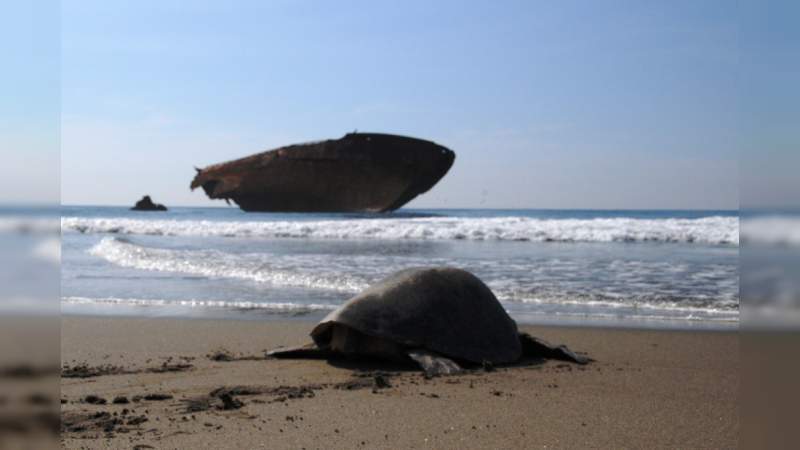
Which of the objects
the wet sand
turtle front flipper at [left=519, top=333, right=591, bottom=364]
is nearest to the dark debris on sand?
the wet sand

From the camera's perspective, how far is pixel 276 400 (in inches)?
130

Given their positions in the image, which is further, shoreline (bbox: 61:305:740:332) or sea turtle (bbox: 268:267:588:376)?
shoreline (bbox: 61:305:740:332)

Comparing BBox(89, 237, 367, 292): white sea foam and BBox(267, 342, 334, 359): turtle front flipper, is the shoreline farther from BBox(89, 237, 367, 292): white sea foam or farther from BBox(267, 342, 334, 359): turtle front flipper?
BBox(89, 237, 367, 292): white sea foam

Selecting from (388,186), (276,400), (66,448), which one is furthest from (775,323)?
(388,186)

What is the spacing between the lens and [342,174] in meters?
41.8

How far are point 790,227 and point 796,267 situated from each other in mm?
106

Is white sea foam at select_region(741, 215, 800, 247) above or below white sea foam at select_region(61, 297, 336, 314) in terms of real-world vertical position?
above

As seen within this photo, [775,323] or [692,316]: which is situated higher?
[775,323]

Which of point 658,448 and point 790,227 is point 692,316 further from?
point 790,227

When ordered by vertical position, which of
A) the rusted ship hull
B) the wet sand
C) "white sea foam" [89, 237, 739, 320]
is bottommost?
the wet sand

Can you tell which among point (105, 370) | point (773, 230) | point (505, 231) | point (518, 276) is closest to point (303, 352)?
point (105, 370)

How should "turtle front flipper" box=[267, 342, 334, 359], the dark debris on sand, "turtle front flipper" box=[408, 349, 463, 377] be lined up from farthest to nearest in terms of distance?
"turtle front flipper" box=[267, 342, 334, 359]
"turtle front flipper" box=[408, 349, 463, 377]
the dark debris on sand

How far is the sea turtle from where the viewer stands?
4262mm

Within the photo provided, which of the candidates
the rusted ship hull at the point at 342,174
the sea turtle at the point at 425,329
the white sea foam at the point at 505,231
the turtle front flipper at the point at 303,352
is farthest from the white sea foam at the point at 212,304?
the rusted ship hull at the point at 342,174
